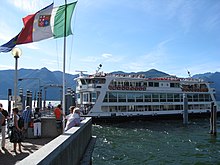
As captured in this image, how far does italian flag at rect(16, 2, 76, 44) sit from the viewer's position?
986 centimetres

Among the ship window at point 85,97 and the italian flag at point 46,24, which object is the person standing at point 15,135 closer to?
the italian flag at point 46,24

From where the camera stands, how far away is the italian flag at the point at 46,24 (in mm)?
9859

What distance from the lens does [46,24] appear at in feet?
32.8

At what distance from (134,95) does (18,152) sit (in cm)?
3223

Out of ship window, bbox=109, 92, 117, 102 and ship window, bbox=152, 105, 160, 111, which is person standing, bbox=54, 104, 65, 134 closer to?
ship window, bbox=109, 92, 117, 102

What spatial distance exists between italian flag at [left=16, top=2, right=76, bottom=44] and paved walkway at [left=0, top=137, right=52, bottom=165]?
3846 millimetres

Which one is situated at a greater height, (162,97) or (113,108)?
(162,97)

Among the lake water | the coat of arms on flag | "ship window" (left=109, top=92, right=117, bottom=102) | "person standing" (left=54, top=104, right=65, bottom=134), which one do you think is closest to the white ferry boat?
"ship window" (left=109, top=92, right=117, bottom=102)

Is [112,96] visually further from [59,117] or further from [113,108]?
[59,117]

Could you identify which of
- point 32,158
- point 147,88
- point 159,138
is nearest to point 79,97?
point 147,88

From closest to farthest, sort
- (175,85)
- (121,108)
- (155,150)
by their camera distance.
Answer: (155,150) < (121,108) < (175,85)

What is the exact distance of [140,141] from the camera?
2250 cm

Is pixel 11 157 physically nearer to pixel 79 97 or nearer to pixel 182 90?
pixel 79 97

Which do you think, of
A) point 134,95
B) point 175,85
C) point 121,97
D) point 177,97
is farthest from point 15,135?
point 177,97
